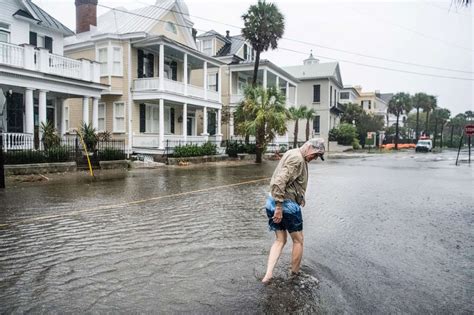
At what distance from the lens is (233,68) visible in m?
35.6

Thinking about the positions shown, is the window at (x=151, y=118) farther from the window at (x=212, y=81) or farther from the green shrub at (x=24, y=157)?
the green shrub at (x=24, y=157)

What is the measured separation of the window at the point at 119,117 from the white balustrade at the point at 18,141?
776 cm

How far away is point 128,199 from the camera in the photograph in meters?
10.2

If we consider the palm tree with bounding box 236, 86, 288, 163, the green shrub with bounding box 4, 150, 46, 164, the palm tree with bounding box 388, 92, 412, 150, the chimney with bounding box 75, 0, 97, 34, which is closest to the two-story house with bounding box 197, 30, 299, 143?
the palm tree with bounding box 236, 86, 288, 163

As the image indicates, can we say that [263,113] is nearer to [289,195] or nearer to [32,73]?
[32,73]

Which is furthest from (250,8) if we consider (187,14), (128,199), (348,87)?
(348,87)

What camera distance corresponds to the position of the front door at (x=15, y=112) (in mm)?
20812

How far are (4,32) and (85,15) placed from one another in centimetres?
917

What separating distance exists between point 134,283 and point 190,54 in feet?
78.4

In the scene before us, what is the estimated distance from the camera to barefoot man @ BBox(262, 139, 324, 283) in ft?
14.3

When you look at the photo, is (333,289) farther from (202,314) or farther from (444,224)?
(444,224)

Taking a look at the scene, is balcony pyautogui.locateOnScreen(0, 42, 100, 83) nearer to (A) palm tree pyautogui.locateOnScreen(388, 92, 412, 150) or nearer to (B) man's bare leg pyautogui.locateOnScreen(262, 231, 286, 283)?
(B) man's bare leg pyautogui.locateOnScreen(262, 231, 286, 283)

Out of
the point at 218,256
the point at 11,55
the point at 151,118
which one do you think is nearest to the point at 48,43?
the point at 11,55

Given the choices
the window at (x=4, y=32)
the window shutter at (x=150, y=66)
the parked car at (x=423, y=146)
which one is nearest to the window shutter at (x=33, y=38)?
the window at (x=4, y=32)
